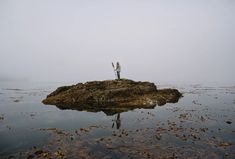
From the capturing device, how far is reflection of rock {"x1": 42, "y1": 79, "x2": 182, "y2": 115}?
42.2 metres

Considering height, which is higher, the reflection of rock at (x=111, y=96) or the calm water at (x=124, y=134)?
the reflection of rock at (x=111, y=96)

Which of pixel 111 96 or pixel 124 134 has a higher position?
pixel 111 96

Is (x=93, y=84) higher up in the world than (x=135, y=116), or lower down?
higher up

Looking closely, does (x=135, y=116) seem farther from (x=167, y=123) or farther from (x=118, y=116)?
(x=167, y=123)

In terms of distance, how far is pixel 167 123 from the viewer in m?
26.7

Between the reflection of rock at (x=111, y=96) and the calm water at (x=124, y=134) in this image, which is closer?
the calm water at (x=124, y=134)

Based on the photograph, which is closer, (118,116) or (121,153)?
(121,153)

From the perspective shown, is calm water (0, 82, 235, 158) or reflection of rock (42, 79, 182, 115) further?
reflection of rock (42, 79, 182, 115)

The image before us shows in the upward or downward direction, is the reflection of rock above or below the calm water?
above

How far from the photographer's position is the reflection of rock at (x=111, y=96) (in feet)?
138

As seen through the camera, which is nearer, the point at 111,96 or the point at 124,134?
the point at 124,134

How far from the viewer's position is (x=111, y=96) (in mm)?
44719

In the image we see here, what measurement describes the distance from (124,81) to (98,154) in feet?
113

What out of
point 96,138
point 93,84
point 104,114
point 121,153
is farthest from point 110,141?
point 93,84
